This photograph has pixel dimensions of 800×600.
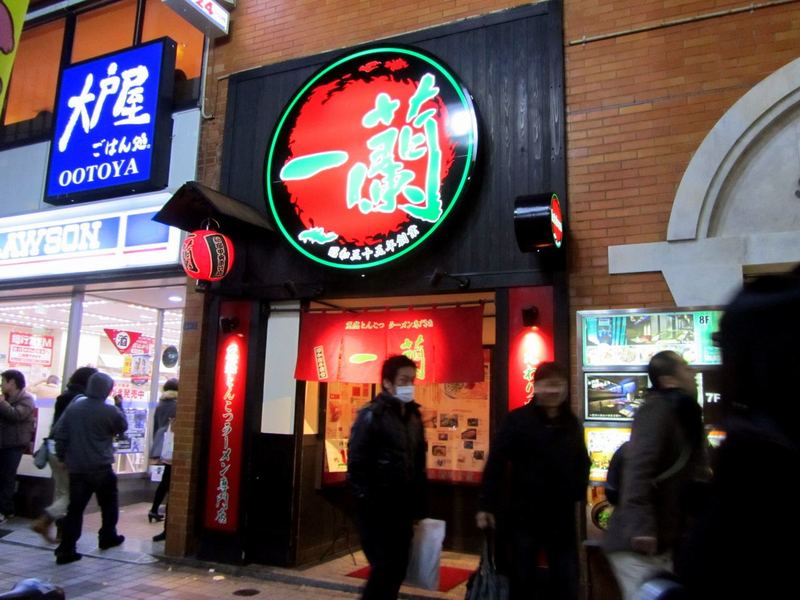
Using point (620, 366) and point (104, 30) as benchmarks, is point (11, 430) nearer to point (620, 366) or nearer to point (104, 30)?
point (104, 30)

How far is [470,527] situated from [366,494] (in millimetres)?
4167

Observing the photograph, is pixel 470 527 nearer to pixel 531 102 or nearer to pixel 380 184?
pixel 380 184

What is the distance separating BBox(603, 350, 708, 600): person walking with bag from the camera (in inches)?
128

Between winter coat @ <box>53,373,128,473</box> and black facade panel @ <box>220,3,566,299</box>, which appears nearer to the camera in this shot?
black facade panel @ <box>220,3,566,299</box>

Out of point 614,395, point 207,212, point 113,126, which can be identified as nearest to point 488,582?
point 614,395

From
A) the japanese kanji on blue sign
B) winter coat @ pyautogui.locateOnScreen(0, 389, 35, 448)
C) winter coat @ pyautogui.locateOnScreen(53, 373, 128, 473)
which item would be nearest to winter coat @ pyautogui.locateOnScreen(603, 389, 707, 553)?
winter coat @ pyautogui.locateOnScreen(53, 373, 128, 473)

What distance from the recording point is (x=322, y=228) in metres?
7.08

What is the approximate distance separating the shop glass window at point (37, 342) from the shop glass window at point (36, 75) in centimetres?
290

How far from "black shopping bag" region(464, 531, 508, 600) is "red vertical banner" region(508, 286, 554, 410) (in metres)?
1.88

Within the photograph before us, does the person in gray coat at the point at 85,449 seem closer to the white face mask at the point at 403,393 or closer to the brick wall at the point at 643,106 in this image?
the white face mask at the point at 403,393

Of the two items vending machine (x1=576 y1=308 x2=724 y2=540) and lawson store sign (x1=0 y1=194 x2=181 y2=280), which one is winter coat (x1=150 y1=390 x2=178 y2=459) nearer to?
lawson store sign (x1=0 y1=194 x2=181 y2=280)

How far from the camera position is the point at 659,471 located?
3.33 m

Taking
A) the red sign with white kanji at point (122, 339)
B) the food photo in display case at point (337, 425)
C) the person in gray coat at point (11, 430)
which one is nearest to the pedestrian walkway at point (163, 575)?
the food photo in display case at point (337, 425)

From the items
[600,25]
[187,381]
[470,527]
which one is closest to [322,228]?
[187,381]
